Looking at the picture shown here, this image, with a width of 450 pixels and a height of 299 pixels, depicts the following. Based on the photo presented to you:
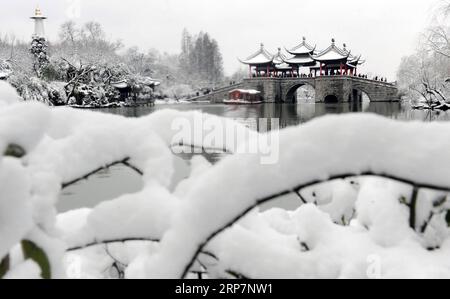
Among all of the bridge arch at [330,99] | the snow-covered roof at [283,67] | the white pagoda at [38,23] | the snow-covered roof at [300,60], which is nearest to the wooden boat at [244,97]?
the snow-covered roof at [283,67]

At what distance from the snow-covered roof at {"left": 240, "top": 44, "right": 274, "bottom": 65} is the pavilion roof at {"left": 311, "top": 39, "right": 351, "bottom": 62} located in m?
4.03

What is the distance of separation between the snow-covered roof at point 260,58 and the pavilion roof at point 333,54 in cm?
403

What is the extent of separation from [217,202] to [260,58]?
32.8 m

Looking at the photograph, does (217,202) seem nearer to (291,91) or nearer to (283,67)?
(291,91)

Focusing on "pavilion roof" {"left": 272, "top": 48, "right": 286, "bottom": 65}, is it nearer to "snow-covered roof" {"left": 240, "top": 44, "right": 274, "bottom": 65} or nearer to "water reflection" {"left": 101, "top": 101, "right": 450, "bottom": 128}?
"snow-covered roof" {"left": 240, "top": 44, "right": 274, "bottom": 65}

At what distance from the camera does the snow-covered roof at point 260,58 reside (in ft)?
105

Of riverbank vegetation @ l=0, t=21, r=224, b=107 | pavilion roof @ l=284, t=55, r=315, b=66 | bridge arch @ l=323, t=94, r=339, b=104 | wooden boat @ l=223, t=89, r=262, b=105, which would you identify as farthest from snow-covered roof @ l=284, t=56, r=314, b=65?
riverbank vegetation @ l=0, t=21, r=224, b=107

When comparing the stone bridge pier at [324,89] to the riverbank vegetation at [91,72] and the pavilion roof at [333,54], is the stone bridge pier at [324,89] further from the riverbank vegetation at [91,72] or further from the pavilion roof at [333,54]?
the riverbank vegetation at [91,72]

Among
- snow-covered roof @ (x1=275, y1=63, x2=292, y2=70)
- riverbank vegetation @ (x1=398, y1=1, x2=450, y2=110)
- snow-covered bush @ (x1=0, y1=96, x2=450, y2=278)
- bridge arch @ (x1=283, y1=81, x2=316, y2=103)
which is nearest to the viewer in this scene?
snow-covered bush @ (x1=0, y1=96, x2=450, y2=278)

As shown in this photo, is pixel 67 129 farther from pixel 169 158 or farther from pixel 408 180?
pixel 408 180

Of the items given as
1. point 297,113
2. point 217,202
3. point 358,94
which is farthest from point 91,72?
point 217,202

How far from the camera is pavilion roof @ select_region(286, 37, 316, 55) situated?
3159 cm

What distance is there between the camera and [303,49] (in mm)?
31719
